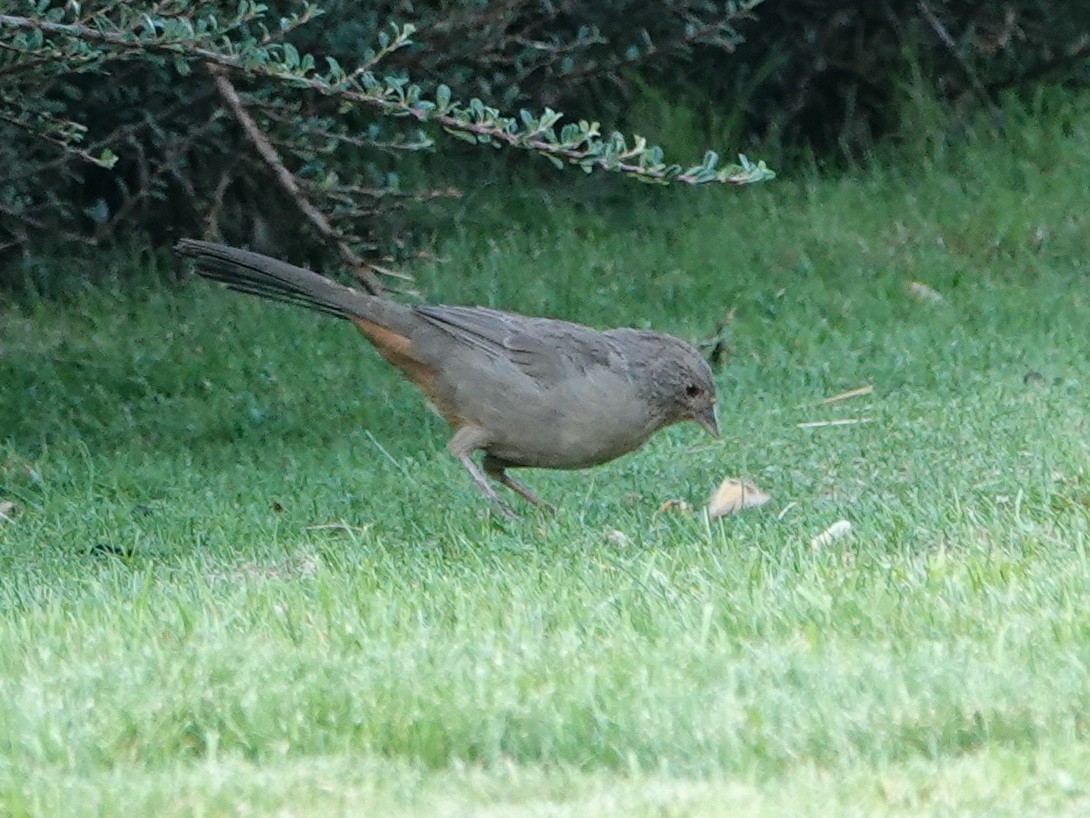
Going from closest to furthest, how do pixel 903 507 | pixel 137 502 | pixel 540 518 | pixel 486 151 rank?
1. pixel 903 507
2. pixel 540 518
3. pixel 137 502
4. pixel 486 151

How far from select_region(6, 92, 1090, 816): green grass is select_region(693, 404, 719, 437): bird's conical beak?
241 mm

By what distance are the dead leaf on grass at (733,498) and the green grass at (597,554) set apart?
0.26ft

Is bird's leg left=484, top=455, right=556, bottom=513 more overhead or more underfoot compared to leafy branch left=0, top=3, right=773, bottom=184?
more underfoot

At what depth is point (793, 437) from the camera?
721 centimetres

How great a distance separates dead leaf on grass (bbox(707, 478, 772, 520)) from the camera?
597cm

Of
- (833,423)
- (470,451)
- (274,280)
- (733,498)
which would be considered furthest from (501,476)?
(833,423)

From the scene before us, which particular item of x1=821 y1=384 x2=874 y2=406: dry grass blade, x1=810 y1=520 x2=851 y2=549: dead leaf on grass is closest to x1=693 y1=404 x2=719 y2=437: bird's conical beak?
x1=810 y1=520 x2=851 y2=549: dead leaf on grass

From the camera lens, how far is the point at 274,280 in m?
6.23

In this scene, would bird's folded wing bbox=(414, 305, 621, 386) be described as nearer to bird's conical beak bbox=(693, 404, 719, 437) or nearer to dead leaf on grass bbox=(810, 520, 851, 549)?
bird's conical beak bbox=(693, 404, 719, 437)

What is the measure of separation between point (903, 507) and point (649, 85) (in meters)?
6.57

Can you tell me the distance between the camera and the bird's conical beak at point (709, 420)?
6.46 metres

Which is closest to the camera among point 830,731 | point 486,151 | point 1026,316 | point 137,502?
point 830,731

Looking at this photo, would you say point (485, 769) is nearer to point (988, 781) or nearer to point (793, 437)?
point (988, 781)

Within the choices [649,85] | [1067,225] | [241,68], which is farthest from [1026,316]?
[241,68]
